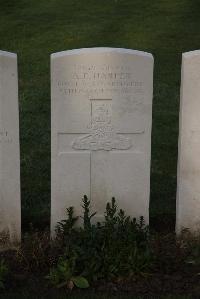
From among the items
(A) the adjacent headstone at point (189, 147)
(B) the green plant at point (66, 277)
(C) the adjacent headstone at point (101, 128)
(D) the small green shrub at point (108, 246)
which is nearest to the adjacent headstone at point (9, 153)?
(C) the adjacent headstone at point (101, 128)

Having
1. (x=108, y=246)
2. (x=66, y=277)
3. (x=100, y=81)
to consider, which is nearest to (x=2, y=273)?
(x=66, y=277)

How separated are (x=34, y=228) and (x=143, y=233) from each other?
50.8 inches

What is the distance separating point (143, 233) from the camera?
207 inches

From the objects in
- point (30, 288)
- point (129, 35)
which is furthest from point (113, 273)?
point (129, 35)

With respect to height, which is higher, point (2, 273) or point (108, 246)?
point (108, 246)

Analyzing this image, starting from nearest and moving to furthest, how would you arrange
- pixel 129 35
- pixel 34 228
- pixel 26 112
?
1. pixel 34 228
2. pixel 26 112
3. pixel 129 35

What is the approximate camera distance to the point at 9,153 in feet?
17.3

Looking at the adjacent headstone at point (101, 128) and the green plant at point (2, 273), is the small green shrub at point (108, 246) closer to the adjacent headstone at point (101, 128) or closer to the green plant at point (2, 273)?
the adjacent headstone at point (101, 128)

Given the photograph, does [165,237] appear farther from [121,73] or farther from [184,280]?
[121,73]

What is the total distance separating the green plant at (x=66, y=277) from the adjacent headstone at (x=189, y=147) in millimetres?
1304

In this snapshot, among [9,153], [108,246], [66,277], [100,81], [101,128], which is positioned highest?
[100,81]

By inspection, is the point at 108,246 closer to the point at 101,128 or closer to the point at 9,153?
the point at 101,128

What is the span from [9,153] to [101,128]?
89 cm

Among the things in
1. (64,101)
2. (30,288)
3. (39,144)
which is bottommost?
(30,288)
